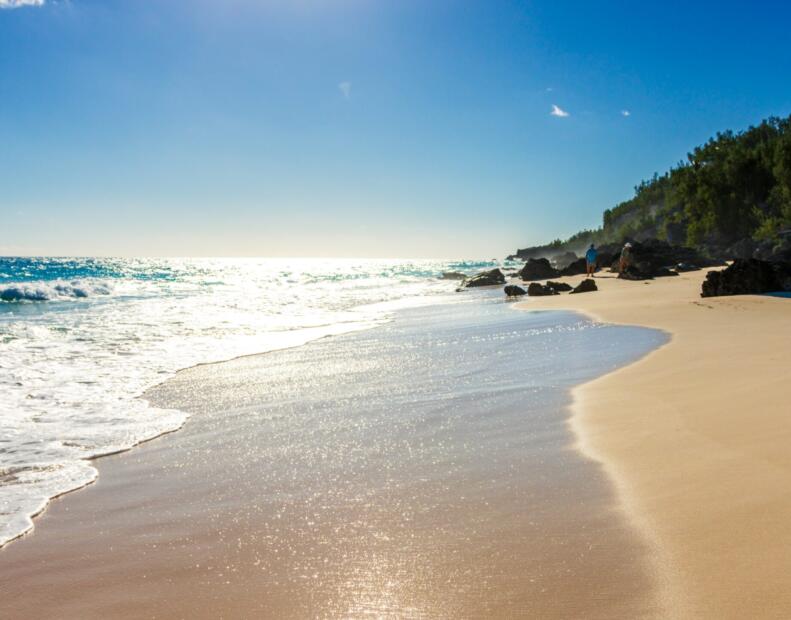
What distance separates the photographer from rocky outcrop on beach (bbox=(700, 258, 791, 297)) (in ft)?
45.8

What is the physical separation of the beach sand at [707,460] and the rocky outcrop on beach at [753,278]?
710 centimetres

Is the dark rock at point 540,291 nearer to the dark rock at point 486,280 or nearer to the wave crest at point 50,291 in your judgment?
the dark rock at point 486,280

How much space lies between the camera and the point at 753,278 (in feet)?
46.3

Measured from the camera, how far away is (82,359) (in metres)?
9.80

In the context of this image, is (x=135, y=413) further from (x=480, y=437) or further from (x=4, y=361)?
(x=4, y=361)

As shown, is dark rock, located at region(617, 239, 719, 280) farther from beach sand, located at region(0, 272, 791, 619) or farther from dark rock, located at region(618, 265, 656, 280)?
beach sand, located at region(0, 272, 791, 619)

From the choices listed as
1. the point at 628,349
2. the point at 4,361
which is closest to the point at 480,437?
the point at 628,349

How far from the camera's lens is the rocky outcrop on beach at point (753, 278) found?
13945mm

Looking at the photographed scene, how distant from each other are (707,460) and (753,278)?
42.3 ft

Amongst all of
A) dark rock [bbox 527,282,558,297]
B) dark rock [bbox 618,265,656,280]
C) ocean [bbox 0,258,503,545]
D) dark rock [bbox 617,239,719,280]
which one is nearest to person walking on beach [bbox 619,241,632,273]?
dark rock [bbox 617,239,719,280]

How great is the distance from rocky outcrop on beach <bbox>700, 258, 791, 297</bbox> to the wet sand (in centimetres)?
1092

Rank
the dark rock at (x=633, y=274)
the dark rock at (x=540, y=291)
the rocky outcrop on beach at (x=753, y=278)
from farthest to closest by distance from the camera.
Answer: the dark rock at (x=633, y=274)
the dark rock at (x=540, y=291)
the rocky outcrop on beach at (x=753, y=278)

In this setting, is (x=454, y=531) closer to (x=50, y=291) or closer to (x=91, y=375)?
(x=91, y=375)

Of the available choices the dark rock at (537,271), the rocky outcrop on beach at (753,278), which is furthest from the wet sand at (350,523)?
the dark rock at (537,271)
